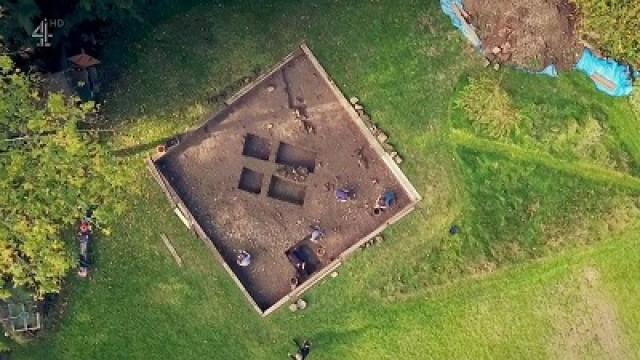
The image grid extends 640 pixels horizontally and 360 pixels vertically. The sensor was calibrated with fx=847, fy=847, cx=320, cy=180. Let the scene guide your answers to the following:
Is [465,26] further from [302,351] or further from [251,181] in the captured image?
[302,351]

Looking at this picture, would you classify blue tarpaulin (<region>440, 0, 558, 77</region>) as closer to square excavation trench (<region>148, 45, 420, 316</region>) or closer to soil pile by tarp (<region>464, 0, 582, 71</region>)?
soil pile by tarp (<region>464, 0, 582, 71</region>)

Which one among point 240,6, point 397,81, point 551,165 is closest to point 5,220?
point 240,6

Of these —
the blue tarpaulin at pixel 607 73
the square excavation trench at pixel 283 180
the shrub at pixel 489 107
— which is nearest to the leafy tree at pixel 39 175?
the square excavation trench at pixel 283 180

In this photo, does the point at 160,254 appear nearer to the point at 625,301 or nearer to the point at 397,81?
the point at 397,81

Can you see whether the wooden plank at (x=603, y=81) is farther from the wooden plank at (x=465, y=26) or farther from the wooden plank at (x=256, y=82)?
the wooden plank at (x=256, y=82)

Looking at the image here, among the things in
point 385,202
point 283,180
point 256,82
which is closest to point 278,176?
point 283,180

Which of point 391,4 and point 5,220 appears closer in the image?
point 5,220
